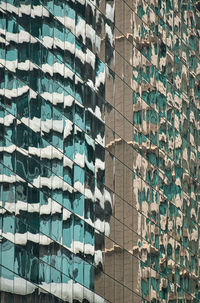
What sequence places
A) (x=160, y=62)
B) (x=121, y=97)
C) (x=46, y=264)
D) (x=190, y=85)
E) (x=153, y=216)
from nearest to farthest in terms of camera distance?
1. (x=46, y=264)
2. (x=121, y=97)
3. (x=153, y=216)
4. (x=160, y=62)
5. (x=190, y=85)

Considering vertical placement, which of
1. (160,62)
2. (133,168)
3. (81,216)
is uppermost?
(160,62)

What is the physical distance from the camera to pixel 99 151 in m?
57.4

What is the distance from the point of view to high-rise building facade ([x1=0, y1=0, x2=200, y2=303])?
1836 inches

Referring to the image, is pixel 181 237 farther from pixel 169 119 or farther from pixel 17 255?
pixel 17 255

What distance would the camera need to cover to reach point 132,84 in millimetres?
64625

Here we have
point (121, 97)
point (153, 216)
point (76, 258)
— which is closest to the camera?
point (76, 258)

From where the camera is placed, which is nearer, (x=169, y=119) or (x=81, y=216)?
(x=81, y=216)

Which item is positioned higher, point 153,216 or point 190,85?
point 190,85

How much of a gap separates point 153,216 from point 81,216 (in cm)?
1404

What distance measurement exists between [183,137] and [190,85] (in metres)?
5.42

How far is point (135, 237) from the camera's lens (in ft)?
206

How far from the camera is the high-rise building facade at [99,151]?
46625 mm

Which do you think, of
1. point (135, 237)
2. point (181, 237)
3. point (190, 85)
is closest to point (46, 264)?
point (135, 237)

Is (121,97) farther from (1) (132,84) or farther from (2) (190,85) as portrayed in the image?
(2) (190,85)
